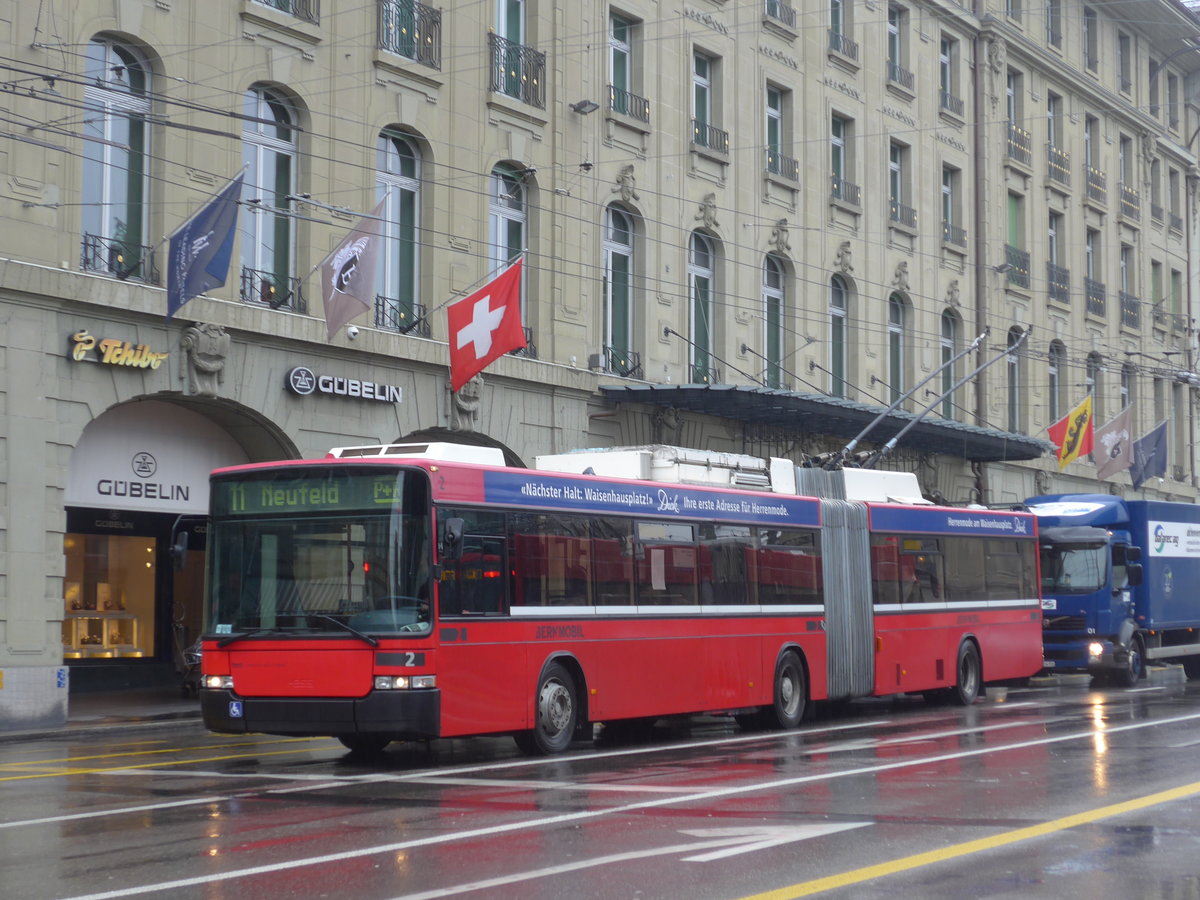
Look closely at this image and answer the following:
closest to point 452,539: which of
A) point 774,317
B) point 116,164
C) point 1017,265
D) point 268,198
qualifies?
point 116,164

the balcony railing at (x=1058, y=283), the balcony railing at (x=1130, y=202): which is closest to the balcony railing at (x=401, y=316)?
the balcony railing at (x=1058, y=283)

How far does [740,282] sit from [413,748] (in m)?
19.0

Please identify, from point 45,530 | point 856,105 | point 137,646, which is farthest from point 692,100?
point 45,530

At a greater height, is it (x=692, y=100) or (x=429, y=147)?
(x=692, y=100)

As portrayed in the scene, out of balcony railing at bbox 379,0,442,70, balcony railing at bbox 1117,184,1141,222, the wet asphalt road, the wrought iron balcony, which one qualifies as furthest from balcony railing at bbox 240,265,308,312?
balcony railing at bbox 1117,184,1141,222

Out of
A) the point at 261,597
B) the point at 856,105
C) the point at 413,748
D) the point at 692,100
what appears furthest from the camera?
the point at 856,105

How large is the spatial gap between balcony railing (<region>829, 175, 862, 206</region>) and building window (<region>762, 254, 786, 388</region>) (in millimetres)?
2682

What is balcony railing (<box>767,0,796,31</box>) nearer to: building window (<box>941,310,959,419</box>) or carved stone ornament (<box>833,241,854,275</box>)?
carved stone ornament (<box>833,241,854,275</box>)

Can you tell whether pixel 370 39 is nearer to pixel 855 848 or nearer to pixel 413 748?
pixel 413 748

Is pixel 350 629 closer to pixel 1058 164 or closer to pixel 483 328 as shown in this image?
pixel 483 328

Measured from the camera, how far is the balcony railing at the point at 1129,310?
54031 mm

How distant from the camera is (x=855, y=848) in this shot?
9.92 metres

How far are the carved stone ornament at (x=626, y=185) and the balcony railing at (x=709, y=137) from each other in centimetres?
235

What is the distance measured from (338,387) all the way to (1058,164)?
101 feet
